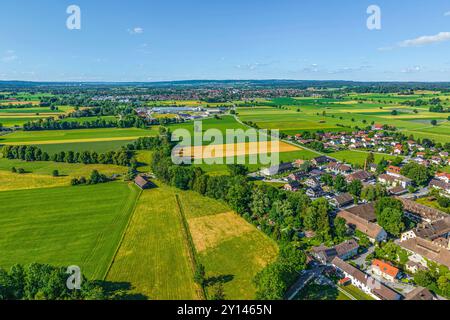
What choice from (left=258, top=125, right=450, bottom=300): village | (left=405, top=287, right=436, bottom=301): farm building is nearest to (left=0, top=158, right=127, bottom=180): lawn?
(left=258, top=125, right=450, bottom=300): village

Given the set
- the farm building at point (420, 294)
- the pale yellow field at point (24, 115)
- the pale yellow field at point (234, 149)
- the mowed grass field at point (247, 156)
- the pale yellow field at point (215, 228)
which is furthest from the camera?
the pale yellow field at point (24, 115)

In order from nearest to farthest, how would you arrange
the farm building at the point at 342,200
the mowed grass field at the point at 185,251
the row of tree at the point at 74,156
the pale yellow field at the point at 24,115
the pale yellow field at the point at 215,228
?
the mowed grass field at the point at 185,251 → the pale yellow field at the point at 215,228 → the farm building at the point at 342,200 → the row of tree at the point at 74,156 → the pale yellow field at the point at 24,115

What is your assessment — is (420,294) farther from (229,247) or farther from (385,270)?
(229,247)

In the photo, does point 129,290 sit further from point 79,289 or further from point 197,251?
point 197,251

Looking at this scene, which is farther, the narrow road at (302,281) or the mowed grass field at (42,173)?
the mowed grass field at (42,173)

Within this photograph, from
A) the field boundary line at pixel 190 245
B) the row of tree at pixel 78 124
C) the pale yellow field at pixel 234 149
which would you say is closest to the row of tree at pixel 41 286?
the field boundary line at pixel 190 245

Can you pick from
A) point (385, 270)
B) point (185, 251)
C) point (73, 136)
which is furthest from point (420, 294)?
point (73, 136)

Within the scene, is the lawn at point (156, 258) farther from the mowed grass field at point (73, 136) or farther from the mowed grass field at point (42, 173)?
the mowed grass field at point (73, 136)
